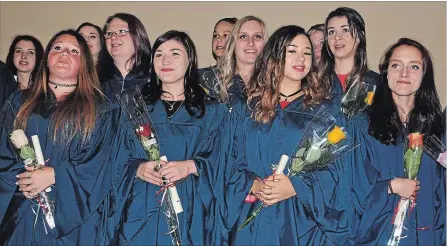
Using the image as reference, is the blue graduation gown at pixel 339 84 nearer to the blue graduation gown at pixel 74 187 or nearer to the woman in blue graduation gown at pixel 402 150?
the woman in blue graduation gown at pixel 402 150

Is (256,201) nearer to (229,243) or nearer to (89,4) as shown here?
(229,243)

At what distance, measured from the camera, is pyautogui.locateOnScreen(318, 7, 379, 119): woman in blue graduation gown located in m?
3.81

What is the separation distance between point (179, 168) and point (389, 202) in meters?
1.21

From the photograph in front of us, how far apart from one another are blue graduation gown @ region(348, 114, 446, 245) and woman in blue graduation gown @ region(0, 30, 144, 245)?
136 cm

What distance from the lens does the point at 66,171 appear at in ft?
10.6

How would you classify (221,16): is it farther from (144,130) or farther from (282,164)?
(282,164)

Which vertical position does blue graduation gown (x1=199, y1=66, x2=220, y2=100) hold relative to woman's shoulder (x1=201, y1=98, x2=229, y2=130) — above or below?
above

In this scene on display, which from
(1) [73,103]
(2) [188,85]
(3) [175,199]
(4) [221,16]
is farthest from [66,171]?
(4) [221,16]

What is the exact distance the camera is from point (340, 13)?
387 centimetres

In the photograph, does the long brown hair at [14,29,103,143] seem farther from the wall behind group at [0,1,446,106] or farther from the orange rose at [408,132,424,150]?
the wall behind group at [0,1,446,106]

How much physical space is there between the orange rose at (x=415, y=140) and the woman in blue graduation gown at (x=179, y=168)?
3.49 feet

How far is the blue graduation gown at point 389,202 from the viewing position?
331 centimetres

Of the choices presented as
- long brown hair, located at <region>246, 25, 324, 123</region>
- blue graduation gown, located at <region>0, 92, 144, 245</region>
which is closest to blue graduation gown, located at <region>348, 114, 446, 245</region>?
long brown hair, located at <region>246, 25, 324, 123</region>

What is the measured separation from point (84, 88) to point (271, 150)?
1.17 meters
